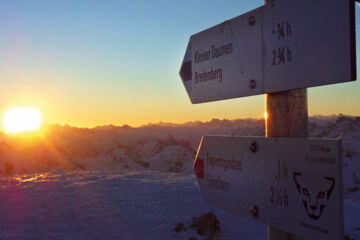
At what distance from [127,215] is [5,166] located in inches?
445

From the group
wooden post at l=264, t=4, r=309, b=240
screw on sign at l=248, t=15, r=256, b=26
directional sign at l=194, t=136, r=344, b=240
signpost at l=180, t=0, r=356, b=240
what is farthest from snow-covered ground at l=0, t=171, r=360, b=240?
screw on sign at l=248, t=15, r=256, b=26

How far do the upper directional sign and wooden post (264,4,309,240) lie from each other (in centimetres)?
9

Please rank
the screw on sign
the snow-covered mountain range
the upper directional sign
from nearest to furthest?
the upper directional sign, the screw on sign, the snow-covered mountain range

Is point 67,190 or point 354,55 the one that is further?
point 67,190

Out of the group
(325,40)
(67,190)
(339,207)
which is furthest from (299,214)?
(67,190)

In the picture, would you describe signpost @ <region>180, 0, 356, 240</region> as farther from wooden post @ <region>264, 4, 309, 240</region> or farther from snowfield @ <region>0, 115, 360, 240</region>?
snowfield @ <region>0, 115, 360, 240</region>

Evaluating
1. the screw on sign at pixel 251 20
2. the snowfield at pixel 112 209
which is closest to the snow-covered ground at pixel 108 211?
the snowfield at pixel 112 209

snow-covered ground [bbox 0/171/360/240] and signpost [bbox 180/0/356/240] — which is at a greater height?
signpost [bbox 180/0/356/240]

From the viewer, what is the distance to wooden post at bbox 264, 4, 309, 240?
1.76 meters

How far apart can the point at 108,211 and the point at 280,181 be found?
18.2ft

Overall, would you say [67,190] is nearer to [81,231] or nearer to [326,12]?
[81,231]

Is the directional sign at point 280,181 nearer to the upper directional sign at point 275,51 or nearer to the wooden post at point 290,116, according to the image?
the wooden post at point 290,116

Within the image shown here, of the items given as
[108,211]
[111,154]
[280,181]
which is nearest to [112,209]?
[108,211]

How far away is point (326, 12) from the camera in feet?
4.94
